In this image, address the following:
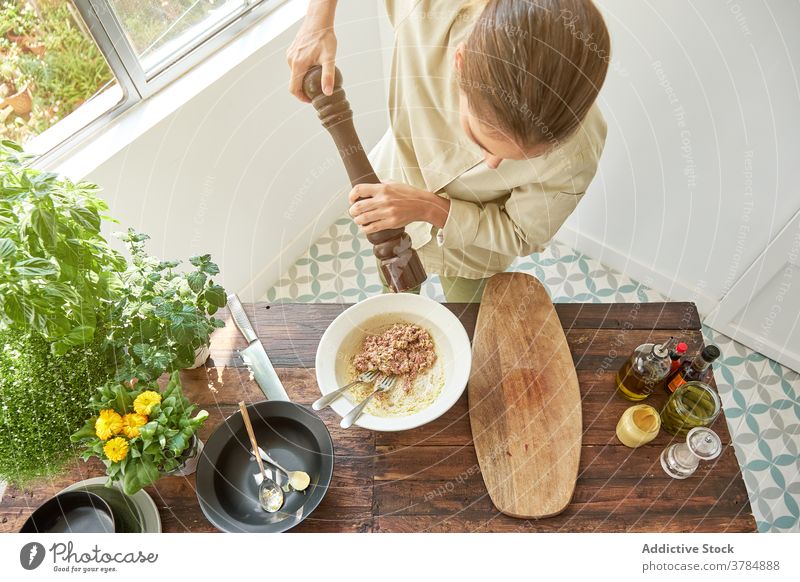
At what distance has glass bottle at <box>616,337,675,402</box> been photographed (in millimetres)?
724

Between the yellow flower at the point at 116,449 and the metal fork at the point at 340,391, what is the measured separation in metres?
0.22

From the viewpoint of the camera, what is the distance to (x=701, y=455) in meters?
0.69

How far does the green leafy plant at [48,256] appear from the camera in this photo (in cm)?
54

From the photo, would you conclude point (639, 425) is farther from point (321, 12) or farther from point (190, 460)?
point (321, 12)

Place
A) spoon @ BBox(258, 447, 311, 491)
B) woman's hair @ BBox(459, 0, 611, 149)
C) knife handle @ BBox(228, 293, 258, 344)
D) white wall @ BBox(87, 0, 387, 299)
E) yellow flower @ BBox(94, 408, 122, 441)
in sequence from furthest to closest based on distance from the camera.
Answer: white wall @ BBox(87, 0, 387, 299)
knife handle @ BBox(228, 293, 258, 344)
spoon @ BBox(258, 447, 311, 491)
yellow flower @ BBox(94, 408, 122, 441)
woman's hair @ BBox(459, 0, 611, 149)

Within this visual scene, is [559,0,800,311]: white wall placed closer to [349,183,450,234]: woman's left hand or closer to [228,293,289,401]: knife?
[349,183,450,234]: woman's left hand

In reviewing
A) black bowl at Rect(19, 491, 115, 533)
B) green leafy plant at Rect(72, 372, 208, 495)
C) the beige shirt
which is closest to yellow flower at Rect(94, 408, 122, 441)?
green leafy plant at Rect(72, 372, 208, 495)

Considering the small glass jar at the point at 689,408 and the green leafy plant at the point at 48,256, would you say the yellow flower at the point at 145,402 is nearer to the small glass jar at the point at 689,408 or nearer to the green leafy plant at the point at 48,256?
the green leafy plant at the point at 48,256

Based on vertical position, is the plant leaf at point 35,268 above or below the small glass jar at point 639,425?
above

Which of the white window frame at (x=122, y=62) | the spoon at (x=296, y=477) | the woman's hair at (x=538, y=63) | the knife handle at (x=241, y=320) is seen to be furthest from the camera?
the white window frame at (x=122, y=62)

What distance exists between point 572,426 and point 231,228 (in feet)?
3.09

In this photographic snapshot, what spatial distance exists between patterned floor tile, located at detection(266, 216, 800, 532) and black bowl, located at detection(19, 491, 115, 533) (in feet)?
3.25
